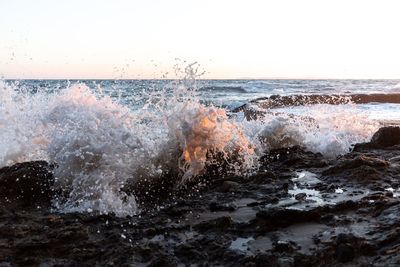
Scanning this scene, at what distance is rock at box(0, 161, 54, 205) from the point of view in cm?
462

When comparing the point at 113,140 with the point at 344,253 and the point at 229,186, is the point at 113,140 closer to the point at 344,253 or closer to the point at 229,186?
the point at 229,186

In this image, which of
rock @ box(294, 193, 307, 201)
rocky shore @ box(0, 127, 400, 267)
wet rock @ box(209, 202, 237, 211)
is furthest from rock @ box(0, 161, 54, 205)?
rock @ box(294, 193, 307, 201)

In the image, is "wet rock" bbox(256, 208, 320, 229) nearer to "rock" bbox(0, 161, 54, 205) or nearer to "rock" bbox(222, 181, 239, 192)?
"rock" bbox(222, 181, 239, 192)

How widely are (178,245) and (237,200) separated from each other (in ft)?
4.01

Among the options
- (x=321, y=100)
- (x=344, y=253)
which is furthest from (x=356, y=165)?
(x=321, y=100)

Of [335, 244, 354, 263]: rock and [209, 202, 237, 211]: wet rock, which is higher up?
[335, 244, 354, 263]: rock

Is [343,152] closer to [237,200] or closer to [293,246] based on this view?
[237,200]

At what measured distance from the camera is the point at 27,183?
4.80 metres

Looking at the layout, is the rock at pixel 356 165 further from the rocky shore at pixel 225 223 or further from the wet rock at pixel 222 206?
the wet rock at pixel 222 206

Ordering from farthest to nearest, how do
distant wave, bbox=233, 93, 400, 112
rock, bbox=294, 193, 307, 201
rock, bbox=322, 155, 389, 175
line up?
distant wave, bbox=233, 93, 400, 112
rock, bbox=322, 155, 389, 175
rock, bbox=294, 193, 307, 201

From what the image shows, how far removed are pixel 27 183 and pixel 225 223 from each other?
226cm

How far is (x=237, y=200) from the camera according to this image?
175 inches

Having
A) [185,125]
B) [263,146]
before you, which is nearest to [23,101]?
[185,125]

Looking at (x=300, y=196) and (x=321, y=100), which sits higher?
(x=300, y=196)
